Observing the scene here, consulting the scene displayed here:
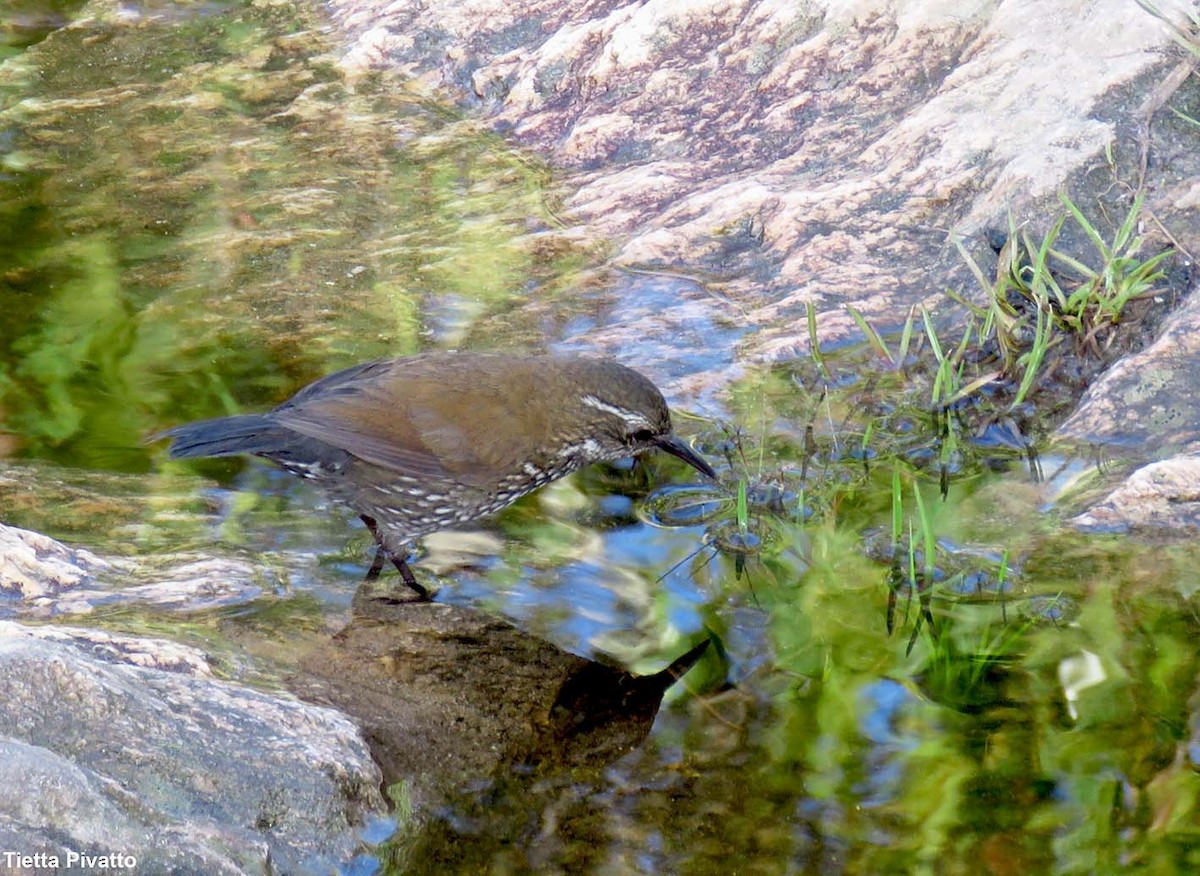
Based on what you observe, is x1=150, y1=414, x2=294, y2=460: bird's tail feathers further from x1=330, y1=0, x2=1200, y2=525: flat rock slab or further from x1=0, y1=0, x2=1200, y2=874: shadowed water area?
x1=330, y1=0, x2=1200, y2=525: flat rock slab

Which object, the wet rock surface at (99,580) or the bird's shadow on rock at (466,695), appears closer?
the bird's shadow on rock at (466,695)

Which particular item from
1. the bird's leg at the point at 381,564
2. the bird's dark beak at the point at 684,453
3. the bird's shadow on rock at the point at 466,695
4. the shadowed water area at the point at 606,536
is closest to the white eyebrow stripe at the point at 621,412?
the bird's dark beak at the point at 684,453

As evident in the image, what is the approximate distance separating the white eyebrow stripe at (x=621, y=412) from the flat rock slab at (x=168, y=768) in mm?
1890

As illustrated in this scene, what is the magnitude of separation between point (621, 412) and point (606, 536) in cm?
47

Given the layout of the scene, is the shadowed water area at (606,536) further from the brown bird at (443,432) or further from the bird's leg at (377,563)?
the brown bird at (443,432)

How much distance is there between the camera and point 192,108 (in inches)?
327

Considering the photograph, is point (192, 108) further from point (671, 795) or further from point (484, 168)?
point (671, 795)

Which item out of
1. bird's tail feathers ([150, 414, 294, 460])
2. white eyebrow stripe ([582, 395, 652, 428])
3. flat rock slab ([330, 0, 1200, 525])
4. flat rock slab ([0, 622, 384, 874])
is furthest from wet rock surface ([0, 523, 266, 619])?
flat rock slab ([330, 0, 1200, 525])

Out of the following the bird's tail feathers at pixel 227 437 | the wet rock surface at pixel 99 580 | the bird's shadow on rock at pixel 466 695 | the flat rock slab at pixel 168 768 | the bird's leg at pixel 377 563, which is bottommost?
the bird's leg at pixel 377 563

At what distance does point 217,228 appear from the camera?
7031mm

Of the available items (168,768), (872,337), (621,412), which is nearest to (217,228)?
(621,412)

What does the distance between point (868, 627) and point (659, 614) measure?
0.66m

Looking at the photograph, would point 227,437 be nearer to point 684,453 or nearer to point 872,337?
point 684,453

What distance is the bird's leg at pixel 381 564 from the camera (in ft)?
15.4
